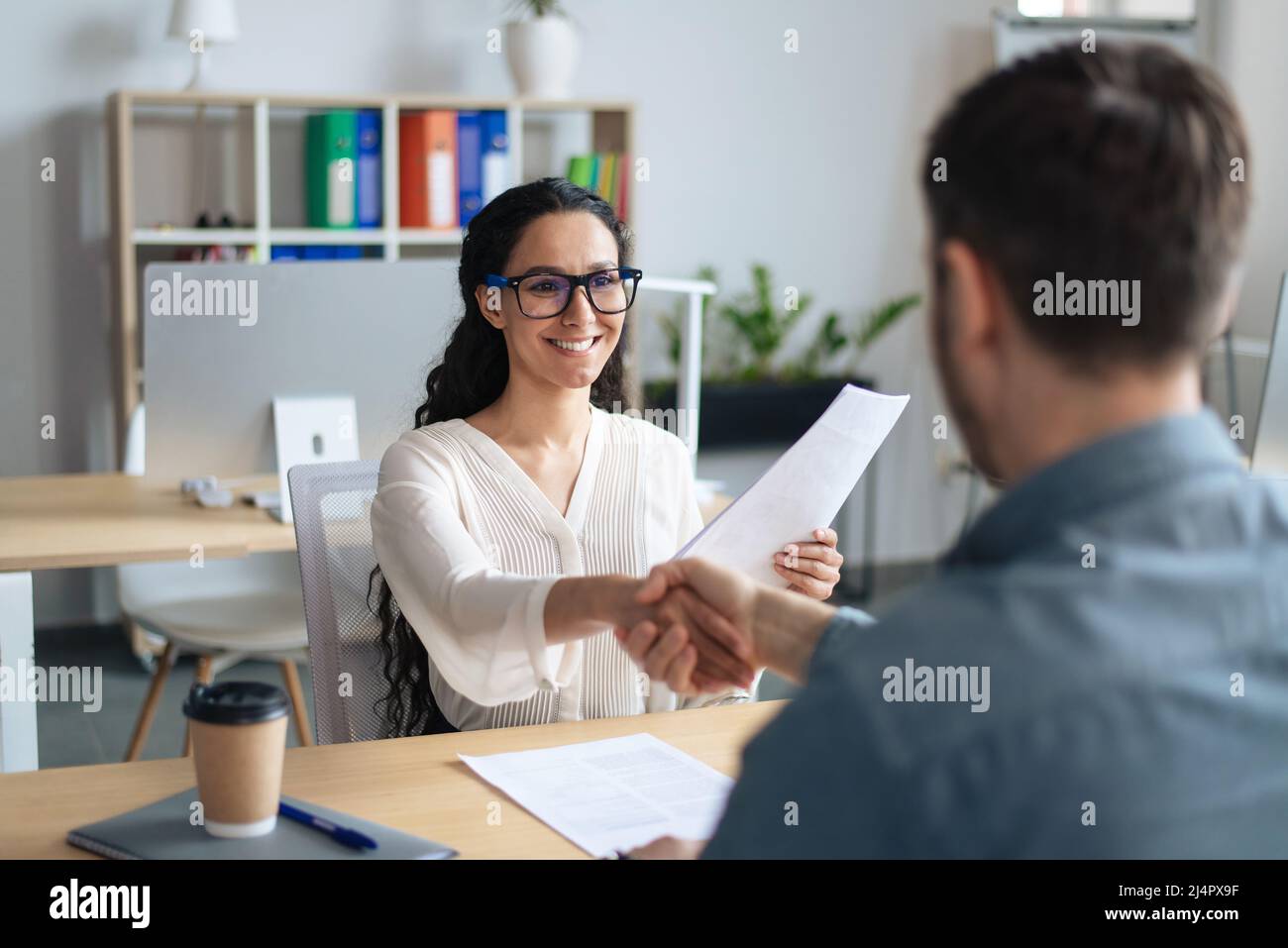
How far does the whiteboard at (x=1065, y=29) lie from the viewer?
5.40 m

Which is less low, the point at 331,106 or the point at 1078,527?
the point at 331,106

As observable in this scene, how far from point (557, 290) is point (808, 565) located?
54cm

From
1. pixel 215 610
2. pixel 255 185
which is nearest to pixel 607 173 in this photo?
pixel 255 185

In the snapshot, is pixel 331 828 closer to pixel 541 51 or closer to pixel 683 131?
pixel 541 51

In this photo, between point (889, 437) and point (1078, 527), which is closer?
point (1078, 527)

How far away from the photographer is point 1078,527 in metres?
0.76

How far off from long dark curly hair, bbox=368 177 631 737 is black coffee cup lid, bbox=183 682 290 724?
1.98 feet

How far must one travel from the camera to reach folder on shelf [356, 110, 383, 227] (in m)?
4.53

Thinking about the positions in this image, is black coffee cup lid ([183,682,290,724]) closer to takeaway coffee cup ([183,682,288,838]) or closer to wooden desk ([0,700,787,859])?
takeaway coffee cup ([183,682,288,838])

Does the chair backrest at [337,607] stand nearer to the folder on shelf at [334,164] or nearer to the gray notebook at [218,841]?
the gray notebook at [218,841]

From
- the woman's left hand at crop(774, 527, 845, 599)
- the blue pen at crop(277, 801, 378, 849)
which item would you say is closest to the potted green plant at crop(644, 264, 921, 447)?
the woman's left hand at crop(774, 527, 845, 599)

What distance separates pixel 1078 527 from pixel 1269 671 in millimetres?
139
